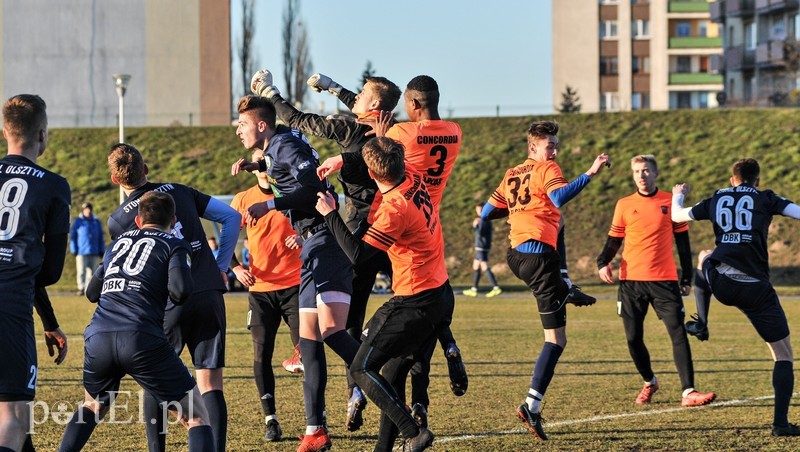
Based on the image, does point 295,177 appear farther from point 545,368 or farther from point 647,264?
point 647,264

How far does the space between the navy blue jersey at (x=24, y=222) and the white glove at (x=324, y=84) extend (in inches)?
116

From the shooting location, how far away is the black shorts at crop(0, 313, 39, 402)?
5500mm

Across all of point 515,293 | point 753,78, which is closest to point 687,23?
point 753,78

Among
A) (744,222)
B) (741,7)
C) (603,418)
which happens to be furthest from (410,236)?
(741,7)

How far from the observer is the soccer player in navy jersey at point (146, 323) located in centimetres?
595

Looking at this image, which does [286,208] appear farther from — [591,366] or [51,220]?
[591,366]

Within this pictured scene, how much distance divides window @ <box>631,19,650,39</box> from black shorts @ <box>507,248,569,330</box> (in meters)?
85.3

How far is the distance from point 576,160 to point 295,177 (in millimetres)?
34228

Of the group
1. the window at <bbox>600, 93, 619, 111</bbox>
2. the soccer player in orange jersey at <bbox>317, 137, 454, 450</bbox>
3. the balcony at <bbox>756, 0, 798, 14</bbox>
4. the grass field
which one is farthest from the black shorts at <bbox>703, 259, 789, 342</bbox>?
the window at <bbox>600, 93, 619, 111</bbox>

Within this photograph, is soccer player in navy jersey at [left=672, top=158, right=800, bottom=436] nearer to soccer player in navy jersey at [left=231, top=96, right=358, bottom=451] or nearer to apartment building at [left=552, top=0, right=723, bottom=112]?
soccer player in navy jersey at [left=231, top=96, right=358, bottom=451]

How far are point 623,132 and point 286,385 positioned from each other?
34222 millimetres

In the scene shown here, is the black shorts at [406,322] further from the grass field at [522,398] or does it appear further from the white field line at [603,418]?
the white field line at [603,418]

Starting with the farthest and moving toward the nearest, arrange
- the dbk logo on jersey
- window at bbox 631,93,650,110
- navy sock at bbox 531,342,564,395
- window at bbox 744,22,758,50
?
window at bbox 631,93,650,110, window at bbox 744,22,758,50, navy sock at bbox 531,342,564,395, the dbk logo on jersey

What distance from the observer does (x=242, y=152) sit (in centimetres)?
4478
